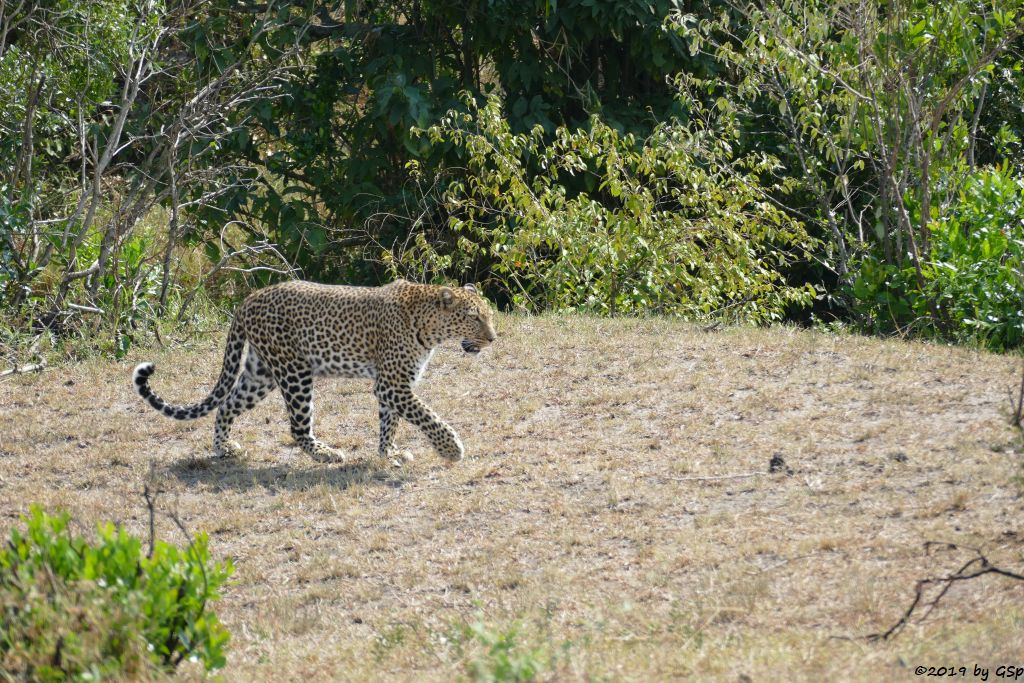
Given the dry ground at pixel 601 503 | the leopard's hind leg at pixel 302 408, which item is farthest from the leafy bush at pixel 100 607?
the leopard's hind leg at pixel 302 408

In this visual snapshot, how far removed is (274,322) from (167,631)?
3.93m

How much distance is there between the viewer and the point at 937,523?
22.6ft

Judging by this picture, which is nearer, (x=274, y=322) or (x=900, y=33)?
(x=274, y=322)

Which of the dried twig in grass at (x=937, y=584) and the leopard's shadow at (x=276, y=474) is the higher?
the dried twig in grass at (x=937, y=584)

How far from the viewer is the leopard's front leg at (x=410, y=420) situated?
8570mm

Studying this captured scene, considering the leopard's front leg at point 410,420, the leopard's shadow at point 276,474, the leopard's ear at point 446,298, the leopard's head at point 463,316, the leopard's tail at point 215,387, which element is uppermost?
the leopard's ear at point 446,298

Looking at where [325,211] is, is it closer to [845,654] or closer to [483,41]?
[483,41]

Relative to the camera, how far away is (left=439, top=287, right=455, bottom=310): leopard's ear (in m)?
8.88

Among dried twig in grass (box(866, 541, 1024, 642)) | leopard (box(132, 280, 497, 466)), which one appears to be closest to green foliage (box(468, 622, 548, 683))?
dried twig in grass (box(866, 541, 1024, 642))

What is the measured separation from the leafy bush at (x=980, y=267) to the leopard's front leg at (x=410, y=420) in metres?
4.94

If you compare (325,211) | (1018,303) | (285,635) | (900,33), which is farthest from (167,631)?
(325,211)

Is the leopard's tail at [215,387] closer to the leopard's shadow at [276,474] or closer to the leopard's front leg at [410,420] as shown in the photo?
the leopard's shadow at [276,474]

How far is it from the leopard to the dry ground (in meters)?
0.30

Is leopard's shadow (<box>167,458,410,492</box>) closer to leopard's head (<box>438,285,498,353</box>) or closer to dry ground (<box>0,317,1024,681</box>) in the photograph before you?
dry ground (<box>0,317,1024,681</box>)
